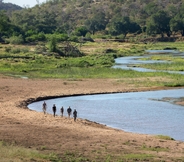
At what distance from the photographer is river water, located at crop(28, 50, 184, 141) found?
34.9m

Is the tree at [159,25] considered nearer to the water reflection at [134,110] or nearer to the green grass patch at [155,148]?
the water reflection at [134,110]

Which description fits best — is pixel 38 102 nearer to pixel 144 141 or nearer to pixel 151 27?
pixel 144 141

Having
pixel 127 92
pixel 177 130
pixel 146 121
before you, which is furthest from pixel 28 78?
pixel 177 130

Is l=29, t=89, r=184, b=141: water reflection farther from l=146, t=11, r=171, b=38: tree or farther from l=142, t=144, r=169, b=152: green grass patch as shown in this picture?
l=146, t=11, r=171, b=38: tree

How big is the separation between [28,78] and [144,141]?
34.4 m

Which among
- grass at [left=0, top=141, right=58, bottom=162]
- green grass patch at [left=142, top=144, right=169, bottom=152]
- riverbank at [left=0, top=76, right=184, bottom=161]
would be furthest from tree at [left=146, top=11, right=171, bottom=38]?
grass at [left=0, top=141, right=58, bottom=162]

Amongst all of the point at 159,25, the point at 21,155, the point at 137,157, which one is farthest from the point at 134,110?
the point at 159,25

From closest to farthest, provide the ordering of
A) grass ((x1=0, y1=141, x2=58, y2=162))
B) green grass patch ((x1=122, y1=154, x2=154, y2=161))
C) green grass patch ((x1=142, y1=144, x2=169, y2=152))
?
1. grass ((x1=0, y1=141, x2=58, y2=162))
2. green grass patch ((x1=122, y1=154, x2=154, y2=161))
3. green grass patch ((x1=142, y1=144, x2=169, y2=152))

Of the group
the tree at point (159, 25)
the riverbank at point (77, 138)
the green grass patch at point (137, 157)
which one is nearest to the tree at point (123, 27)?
the tree at point (159, 25)

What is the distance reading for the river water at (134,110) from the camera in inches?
1375

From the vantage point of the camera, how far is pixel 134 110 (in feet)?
139

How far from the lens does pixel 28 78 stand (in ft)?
200

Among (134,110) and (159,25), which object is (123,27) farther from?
(134,110)

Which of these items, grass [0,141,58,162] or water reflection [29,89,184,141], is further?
water reflection [29,89,184,141]
